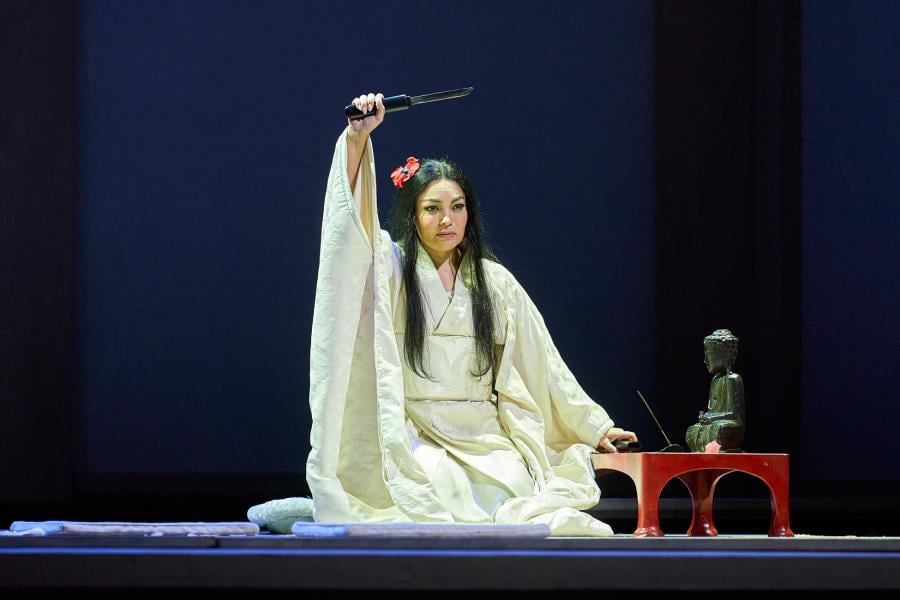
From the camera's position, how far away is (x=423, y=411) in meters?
3.71

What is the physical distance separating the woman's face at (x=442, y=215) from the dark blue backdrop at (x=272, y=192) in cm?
100

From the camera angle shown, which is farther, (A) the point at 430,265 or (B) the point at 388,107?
(A) the point at 430,265

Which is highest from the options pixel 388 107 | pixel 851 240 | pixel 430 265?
pixel 388 107

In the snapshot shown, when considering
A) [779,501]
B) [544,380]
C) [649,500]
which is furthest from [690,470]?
[544,380]

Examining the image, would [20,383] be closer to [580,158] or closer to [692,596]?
[580,158]

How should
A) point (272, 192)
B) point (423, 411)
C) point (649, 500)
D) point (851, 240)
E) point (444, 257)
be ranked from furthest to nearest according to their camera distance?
point (851, 240), point (272, 192), point (444, 257), point (423, 411), point (649, 500)

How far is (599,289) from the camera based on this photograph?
4965 millimetres

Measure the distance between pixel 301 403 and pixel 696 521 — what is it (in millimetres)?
1772

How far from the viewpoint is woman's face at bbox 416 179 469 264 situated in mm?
3846

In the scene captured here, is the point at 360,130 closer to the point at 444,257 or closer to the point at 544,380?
the point at 444,257

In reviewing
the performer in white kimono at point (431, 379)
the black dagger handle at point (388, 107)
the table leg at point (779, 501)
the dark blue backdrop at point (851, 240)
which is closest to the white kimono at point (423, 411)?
the performer in white kimono at point (431, 379)

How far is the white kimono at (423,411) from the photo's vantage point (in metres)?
3.50

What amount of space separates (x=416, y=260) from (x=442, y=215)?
16cm

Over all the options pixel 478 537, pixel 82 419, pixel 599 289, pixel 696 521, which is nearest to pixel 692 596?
pixel 478 537
